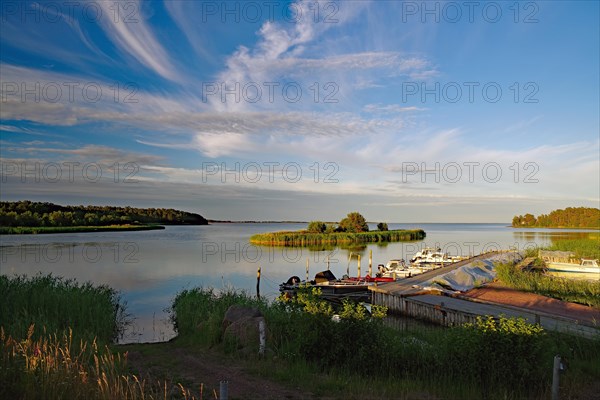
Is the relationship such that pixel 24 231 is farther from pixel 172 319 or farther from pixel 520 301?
pixel 520 301

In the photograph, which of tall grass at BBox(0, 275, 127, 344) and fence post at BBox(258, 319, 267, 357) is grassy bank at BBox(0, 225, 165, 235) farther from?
fence post at BBox(258, 319, 267, 357)

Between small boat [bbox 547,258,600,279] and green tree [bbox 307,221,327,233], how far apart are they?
5635 cm

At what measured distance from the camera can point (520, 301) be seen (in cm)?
2078

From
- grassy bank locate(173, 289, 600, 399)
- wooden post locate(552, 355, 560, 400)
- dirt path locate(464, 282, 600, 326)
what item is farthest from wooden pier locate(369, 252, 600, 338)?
wooden post locate(552, 355, 560, 400)

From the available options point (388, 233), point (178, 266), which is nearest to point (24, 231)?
point (178, 266)

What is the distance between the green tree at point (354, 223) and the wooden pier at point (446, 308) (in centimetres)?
6050

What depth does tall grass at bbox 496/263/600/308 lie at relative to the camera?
69.5 feet

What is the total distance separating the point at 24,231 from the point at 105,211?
61.6 metres

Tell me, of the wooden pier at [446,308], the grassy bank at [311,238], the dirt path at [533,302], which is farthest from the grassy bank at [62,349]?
the grassy bank at [311,238]

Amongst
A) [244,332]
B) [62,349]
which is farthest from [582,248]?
[62,349]

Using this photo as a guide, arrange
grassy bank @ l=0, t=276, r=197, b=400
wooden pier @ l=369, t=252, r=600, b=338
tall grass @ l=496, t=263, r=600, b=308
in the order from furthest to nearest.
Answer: tall grass @ l=496, t=263, r=600, b=308 → wooden pier @ l=369, t=252, r=600, b=338 → grassy bank @ l=0, t=276, r=197, b=400

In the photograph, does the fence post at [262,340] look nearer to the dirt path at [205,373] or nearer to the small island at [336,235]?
the dirt path at [205,373]

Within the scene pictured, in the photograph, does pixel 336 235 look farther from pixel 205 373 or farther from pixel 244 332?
pixel 205 373

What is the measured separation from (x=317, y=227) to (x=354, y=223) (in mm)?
8672
